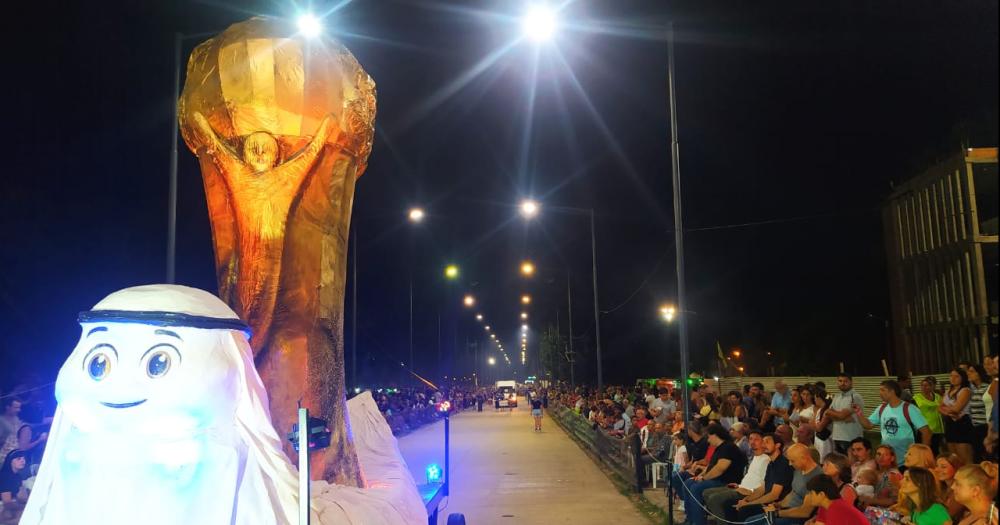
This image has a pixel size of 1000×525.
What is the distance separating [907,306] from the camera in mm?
39406

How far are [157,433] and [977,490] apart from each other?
501 centimetres

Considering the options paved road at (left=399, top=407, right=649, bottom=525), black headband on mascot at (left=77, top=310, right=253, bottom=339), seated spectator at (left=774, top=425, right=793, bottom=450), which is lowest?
paved road at (left=399, top=407, right=649, bottom=525)

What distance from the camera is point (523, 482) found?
16906mm

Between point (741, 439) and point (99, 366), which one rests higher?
point (99, 366)

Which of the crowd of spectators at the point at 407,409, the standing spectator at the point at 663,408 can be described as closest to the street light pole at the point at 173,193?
the standing spectator at the point at 663,408

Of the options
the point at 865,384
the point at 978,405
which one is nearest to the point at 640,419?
the point at 978,405

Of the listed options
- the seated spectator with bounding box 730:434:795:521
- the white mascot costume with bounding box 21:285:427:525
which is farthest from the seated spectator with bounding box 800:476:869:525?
the white mascot costume with bounding box 21:285:427:525

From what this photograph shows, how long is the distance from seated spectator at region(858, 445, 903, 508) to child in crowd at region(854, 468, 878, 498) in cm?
4

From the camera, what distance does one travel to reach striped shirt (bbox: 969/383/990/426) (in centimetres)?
1072

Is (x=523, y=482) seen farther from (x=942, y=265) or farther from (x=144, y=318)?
(x=942, y=265)

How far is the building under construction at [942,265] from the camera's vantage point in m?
31.5

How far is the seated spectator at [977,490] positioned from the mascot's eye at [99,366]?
17.1ft

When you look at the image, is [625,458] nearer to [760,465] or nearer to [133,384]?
[760,465]

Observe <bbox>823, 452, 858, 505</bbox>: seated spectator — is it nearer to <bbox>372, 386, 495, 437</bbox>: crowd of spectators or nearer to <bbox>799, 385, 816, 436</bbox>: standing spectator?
<bbox>799, 385, 816, 436</bbox>: standing spectator
